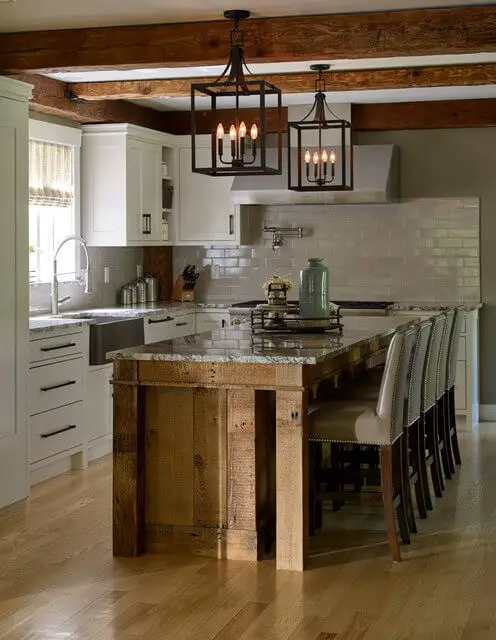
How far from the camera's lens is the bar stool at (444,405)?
6.13 meters

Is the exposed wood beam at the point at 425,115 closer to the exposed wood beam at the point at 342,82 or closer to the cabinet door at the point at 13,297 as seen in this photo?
the exposed wood beam at the point at 342,82

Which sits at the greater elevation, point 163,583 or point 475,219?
point 475,219

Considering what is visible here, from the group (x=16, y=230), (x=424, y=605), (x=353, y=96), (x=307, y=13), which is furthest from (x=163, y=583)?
(x=353, y=96)

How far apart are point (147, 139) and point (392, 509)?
461cm

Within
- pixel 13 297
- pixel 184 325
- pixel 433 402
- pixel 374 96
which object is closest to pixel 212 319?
pixel 184 325

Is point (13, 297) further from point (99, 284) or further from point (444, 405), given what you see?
point (444, 405)

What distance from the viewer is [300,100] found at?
27.5 feet

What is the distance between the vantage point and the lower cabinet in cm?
695

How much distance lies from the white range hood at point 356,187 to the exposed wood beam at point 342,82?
1147 millimetres

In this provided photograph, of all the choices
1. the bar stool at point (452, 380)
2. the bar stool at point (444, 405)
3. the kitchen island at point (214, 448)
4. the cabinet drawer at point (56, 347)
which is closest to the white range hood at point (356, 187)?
the bar stool at point (452, 380)

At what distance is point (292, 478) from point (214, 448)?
1.29 feet

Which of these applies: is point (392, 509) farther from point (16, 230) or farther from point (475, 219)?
point (475, 219)

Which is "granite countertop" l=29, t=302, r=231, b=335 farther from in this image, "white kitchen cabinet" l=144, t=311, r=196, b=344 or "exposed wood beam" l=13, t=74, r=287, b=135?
"exposed wood beam" l=13, t=74, r=287, b=135

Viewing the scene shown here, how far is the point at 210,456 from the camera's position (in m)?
4.71
